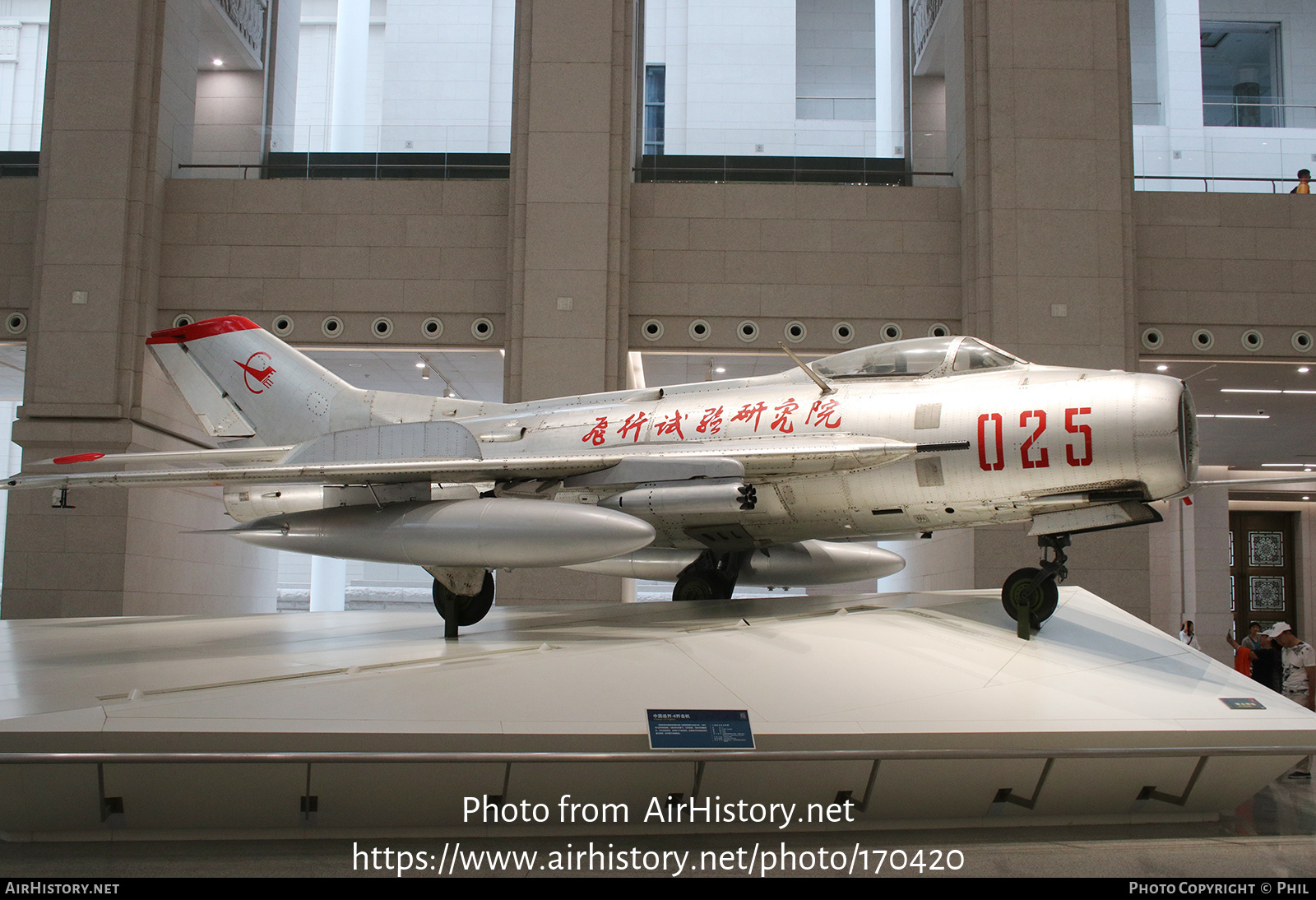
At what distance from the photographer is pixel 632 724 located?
13.9 ft

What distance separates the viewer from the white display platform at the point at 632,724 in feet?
13.0

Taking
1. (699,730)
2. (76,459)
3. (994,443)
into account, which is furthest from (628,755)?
(76,459)

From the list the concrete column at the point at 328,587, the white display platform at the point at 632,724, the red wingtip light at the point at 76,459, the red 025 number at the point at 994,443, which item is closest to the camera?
the white display platform at the point at 632,724

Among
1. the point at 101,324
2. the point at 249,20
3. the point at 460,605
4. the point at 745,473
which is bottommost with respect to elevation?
the point at 460,605

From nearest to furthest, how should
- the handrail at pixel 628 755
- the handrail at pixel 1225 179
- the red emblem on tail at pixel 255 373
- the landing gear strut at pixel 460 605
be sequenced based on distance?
the handrail at pixel 628 755
the landing gear strut at pixel 460 605
the red emblem on tail at pixel 255 373
the handrail at pixel 1225 179

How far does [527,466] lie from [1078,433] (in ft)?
12.8

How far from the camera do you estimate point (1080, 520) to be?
6.14 m

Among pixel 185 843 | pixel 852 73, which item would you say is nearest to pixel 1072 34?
pixel 852 73

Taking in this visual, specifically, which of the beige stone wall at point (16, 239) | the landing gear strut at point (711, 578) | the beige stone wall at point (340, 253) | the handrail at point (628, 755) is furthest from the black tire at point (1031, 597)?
the beige stone wall at point (16, 239)

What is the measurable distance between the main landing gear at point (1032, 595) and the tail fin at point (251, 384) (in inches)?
243

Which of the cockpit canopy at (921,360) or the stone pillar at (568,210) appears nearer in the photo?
the cockpit canopy at (921,360)

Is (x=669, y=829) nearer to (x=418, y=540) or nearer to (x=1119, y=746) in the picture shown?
(x=1119, y=746)

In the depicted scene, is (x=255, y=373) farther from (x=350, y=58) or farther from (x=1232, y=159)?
(x=1232, y=159)

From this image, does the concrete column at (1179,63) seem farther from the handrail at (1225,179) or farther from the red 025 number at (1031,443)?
the red 025 number at (1031,443)
